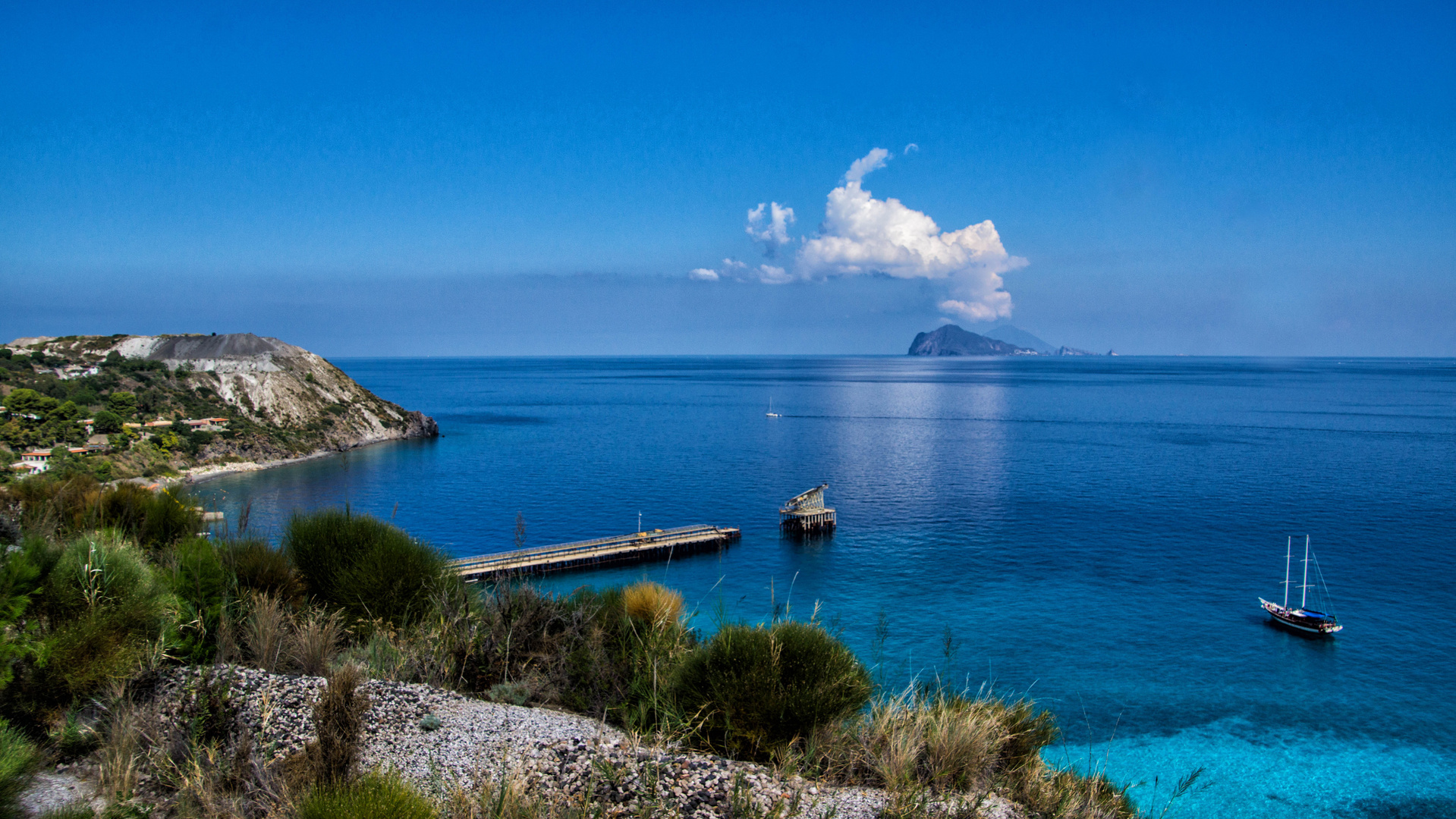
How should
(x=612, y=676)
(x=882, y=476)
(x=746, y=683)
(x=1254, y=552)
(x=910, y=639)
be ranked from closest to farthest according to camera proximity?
(x=746, y=683), (x=612, y=676), (x=910, y=639), (x=1254, y=552), (x=882, y=476)

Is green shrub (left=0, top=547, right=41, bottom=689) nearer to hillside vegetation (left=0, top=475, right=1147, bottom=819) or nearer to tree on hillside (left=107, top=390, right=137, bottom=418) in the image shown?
hillside vegetation (left=0, top=475, right=1147, bottom=819)

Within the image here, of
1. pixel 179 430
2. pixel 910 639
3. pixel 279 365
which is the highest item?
pixel 279 365

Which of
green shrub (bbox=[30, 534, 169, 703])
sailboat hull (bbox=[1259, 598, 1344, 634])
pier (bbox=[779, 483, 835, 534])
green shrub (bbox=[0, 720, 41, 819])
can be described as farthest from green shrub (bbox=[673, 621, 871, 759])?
pier (bbox=[779, 483, 835, 534])

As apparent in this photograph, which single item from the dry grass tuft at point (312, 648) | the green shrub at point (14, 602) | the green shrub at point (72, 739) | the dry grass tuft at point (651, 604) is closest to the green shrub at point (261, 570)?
the dry grass tuft at point (312, 648)

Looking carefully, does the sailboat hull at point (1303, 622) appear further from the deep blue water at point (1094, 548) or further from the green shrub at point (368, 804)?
the green shrub at point (368, 804)

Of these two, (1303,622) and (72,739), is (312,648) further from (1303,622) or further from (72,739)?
(1303,622)

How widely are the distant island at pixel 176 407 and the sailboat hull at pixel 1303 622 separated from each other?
57021 millimetres

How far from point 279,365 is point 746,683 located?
85016 millimetres

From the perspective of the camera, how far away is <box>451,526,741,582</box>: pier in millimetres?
33094

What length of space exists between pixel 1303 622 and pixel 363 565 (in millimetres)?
29412

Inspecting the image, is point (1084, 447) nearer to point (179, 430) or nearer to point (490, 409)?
point (179, 430)

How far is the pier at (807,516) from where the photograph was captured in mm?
40562

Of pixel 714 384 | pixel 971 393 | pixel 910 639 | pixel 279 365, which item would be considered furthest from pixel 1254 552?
pixel 714 384

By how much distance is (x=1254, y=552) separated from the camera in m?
35.5
